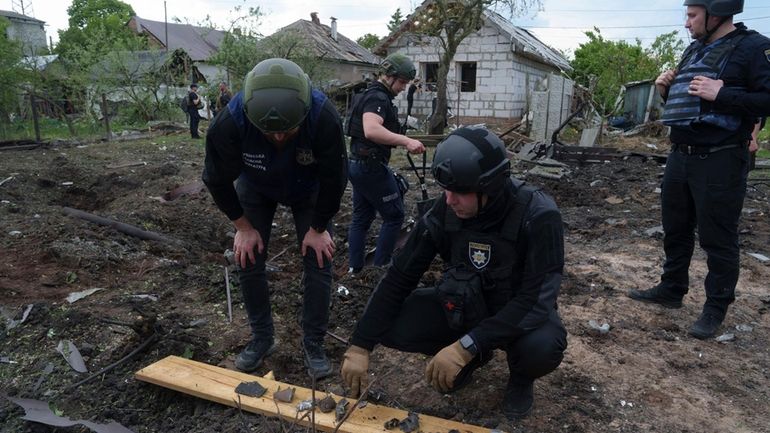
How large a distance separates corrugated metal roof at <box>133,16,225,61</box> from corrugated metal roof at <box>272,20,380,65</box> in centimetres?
778

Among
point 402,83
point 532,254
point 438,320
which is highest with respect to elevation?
point 402,83

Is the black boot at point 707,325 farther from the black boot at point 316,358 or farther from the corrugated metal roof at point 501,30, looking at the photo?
the corrugated metal roof at point 501,30

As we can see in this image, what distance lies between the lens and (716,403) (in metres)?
2.64

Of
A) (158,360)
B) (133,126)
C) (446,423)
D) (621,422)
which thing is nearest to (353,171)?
(158,360)

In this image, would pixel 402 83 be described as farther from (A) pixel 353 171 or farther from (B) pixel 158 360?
(B) pixel 158 360

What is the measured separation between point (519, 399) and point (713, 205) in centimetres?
174

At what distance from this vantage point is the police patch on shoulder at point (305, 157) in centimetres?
265

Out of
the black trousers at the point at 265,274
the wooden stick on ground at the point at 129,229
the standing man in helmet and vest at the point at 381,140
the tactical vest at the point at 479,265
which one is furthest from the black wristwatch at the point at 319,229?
the wooden stick on ground at the point at 129,229

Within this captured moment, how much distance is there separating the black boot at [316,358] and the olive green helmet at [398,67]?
2.05 metres

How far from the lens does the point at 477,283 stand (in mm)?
2357

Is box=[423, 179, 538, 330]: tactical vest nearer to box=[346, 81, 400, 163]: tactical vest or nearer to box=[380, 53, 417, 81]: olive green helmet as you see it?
box=[346, 81, 400, 163]: tactical vest

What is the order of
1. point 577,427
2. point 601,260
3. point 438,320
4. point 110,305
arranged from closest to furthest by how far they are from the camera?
point 577,427 < point 438,320 < point 110,305 < point 601,260

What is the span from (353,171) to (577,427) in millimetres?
2361

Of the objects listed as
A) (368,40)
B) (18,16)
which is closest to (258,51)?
(368,40)
